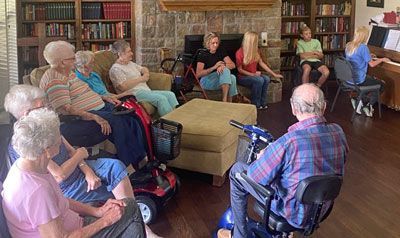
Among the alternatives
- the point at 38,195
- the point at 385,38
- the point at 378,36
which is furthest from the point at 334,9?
the point at 38,195

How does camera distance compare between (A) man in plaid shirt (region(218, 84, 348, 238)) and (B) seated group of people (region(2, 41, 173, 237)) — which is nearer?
(B) seated group of people (region(2, 41, 173, 237))

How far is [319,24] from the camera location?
8375mm

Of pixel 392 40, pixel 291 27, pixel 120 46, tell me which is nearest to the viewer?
pixel 120 46

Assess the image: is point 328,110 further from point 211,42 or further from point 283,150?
point 283,150

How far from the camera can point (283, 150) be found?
2.59m

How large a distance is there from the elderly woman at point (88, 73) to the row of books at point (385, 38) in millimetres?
3818

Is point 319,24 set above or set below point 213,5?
below

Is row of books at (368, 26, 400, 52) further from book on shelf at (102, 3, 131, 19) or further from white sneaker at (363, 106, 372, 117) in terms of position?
book on shelf at (102, 3, 131, 19)

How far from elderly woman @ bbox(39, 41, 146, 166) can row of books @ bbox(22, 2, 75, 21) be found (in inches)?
121

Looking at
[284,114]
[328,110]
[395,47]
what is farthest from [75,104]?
[395,47]

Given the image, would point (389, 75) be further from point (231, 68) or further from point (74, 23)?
point (74, 23)

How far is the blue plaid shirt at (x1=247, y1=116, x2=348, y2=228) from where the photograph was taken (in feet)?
8.49

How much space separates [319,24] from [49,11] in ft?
13.4

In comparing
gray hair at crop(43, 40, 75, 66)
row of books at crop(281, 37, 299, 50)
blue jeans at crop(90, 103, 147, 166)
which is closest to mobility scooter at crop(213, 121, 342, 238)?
blue jeans at crop(90, 103, 147, 166)
